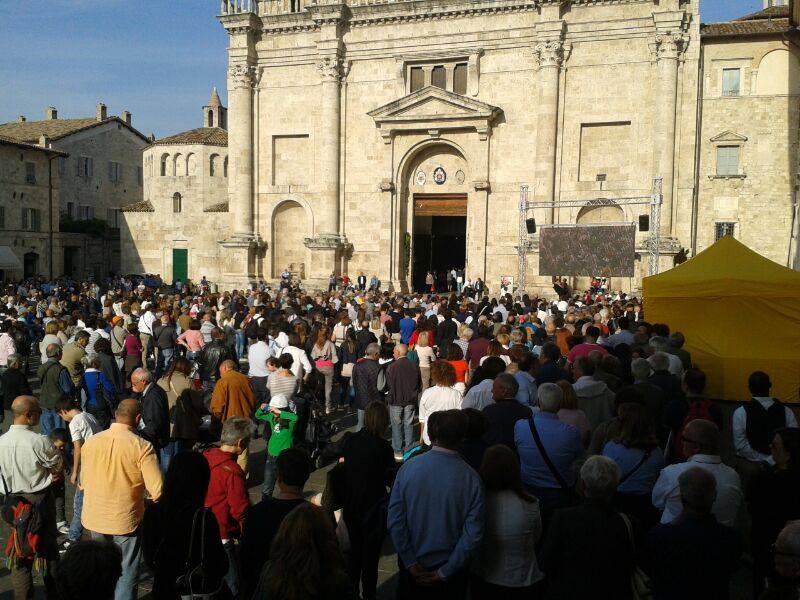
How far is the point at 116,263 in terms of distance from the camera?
150 ft

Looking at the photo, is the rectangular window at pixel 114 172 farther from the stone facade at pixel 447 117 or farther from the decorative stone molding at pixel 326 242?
the decorative stone molding at pixel 326 242

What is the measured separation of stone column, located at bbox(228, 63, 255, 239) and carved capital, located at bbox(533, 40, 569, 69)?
12.9 m

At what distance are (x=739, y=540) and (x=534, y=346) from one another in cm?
786

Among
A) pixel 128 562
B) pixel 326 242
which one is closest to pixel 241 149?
pixel 326 242

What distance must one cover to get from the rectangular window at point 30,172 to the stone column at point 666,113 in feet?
110

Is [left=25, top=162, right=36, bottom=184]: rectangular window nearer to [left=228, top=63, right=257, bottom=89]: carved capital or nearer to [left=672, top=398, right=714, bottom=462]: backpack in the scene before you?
[left=228, top=63, right=257, bottom=89]: carved capital

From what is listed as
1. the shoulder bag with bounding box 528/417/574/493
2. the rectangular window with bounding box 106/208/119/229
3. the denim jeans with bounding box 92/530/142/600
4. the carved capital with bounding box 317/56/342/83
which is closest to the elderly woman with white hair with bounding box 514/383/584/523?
the shoulder bag with bounding box 528/417/574/493

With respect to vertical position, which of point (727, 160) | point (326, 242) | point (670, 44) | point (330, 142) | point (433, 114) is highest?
point (670, 44)

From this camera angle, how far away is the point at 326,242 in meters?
28.6

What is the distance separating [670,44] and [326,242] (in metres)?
15.2

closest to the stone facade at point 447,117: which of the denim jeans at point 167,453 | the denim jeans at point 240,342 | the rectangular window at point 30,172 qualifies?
the denim jeans at point 240,342

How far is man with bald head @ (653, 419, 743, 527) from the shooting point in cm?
467

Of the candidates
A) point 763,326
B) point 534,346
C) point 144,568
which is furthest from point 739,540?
point 763,326

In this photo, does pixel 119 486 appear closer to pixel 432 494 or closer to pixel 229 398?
pixel 432 494
